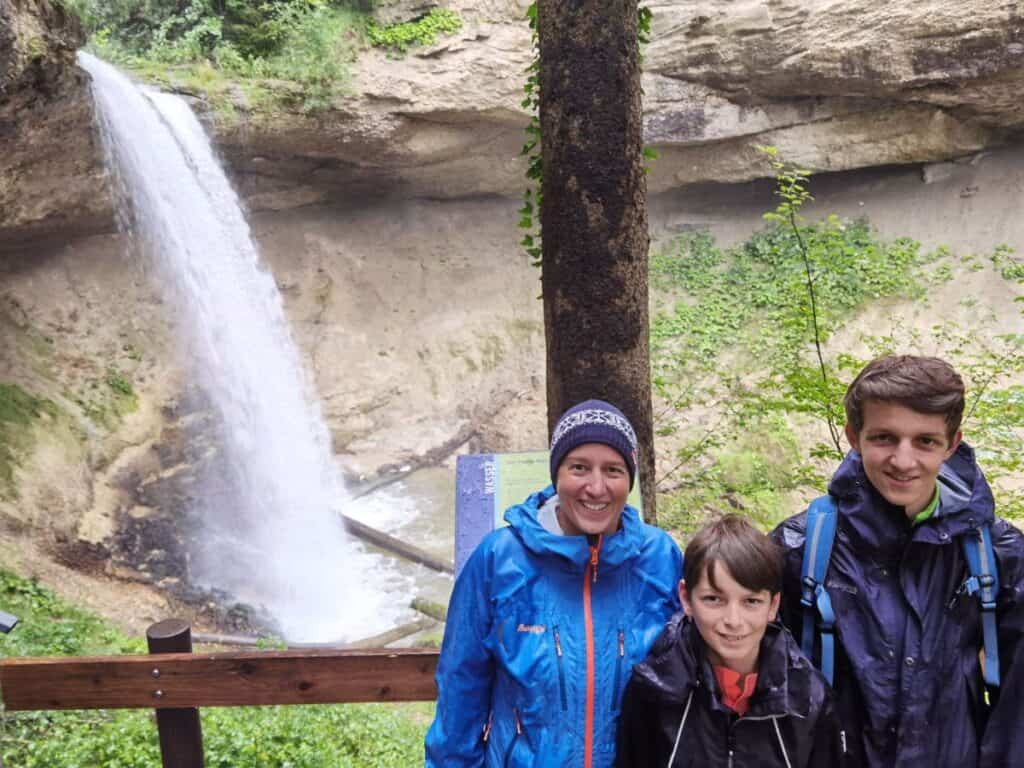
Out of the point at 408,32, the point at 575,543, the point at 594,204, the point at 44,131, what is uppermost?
the point at 408,32

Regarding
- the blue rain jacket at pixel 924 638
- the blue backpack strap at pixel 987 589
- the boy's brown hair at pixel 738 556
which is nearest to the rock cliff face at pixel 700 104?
the boy's brown hair at pixel 738 556

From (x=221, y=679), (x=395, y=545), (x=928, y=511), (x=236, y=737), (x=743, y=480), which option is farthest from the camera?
(x=395, y=545)

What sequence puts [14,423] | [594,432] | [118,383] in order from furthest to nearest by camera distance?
[118,383] → [14,423] → [594,432]

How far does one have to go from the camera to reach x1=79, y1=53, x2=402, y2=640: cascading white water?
29.0 ft

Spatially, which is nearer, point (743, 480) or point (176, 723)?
point (176, 723)

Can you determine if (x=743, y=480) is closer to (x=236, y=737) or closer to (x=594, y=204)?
(x=236, y=737)

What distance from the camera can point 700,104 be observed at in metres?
12.1

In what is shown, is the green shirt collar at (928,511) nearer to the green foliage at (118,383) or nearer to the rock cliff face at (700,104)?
the rock cliff face at (700,104)

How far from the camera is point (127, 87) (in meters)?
9.19

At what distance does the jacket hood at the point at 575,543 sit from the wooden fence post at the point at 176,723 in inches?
72.7

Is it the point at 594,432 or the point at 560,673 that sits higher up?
the point at 594,432

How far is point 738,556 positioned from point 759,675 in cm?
27

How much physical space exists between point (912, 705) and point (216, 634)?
6.91 metres

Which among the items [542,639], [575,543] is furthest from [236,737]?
[575,543]
